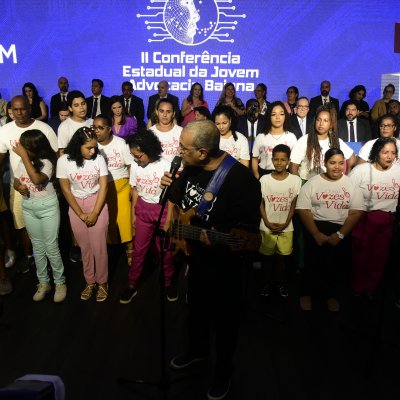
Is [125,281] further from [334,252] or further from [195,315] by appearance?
[334,252]

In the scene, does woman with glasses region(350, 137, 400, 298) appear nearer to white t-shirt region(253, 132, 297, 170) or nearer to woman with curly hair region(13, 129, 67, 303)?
white t-shirt region(253, 132, 297, 170)

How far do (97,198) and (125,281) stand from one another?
3.73ft

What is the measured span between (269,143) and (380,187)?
4.70 feet

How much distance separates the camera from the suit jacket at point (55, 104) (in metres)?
9.16

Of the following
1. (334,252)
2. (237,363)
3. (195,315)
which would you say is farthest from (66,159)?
(334,252)

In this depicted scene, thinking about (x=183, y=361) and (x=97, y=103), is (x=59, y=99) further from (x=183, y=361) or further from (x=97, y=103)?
(x=183, y=361)

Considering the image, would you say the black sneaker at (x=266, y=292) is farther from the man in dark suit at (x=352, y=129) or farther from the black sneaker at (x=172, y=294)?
the man in dark suit at (x=352, y=129)

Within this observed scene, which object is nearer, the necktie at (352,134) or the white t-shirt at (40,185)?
the white t-shirt at (40,185)

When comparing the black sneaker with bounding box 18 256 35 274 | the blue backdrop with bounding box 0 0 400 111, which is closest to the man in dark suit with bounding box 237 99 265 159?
the blue backdrop with bounding box 0 0 400 111

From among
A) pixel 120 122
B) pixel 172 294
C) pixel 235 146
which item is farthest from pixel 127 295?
pixel 120 122

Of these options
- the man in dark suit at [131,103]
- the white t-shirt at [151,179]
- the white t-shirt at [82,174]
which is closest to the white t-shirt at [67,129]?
the white t-shirt at [82,174]

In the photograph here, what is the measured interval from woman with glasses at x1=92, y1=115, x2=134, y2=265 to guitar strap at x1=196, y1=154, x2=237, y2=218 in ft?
7.16

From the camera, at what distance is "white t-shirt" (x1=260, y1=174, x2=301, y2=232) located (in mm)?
4098

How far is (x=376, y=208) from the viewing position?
4031 mm
